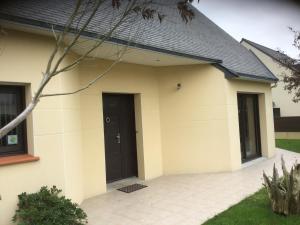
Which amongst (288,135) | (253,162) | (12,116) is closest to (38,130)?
(12,116)

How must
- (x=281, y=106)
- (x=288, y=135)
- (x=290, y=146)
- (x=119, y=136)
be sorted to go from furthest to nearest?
(x=281, y=106) < (x=288, y=135) < (x=290, y=146) < (x=119, y=136)

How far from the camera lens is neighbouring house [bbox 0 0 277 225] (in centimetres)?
616

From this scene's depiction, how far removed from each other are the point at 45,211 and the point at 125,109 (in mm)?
5347

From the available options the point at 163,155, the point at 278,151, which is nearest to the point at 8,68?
the point at 163,155

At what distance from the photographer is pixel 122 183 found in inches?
387

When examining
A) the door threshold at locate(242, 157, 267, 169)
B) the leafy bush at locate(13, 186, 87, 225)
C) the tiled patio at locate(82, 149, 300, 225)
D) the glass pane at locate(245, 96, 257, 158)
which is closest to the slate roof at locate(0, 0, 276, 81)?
the glass pane at locate(245, 96, 257, 158)

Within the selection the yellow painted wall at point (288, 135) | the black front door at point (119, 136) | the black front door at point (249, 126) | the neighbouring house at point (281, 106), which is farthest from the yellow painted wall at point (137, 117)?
the yellow painted wall at point (288, 135)

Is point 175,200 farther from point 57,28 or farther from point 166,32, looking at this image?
point 166,32

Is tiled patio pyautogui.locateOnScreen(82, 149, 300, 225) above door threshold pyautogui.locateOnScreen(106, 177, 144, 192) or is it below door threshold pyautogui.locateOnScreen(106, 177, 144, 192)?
below

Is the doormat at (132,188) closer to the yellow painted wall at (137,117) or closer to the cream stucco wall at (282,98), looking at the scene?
the yellow painted wall at (137,117)

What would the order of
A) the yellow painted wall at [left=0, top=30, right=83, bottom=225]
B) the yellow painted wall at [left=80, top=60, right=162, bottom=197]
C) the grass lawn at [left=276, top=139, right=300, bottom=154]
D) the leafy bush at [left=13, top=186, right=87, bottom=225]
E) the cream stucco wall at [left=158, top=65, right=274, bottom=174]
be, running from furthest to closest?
the grass lawn at [left=276, top=139, right=300, bottom=154], the cream stucco wall at [left=158, top=65, right=274, bottom=174], the yellow painted wall at [left=80, top=60, right=162, bottom=197], the yellow painted wall at [left=0, top=30, right=83, bottom=225], the leafy bush at [left=13, top=186, right=87, bottom=225]

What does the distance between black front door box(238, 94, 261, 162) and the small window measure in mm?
8522

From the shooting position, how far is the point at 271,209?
256 inches

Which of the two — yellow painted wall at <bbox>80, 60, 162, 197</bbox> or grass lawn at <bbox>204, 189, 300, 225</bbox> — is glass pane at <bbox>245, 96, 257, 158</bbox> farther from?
grass lawn at <bbox>204, 189, 300, 225</bbox>
